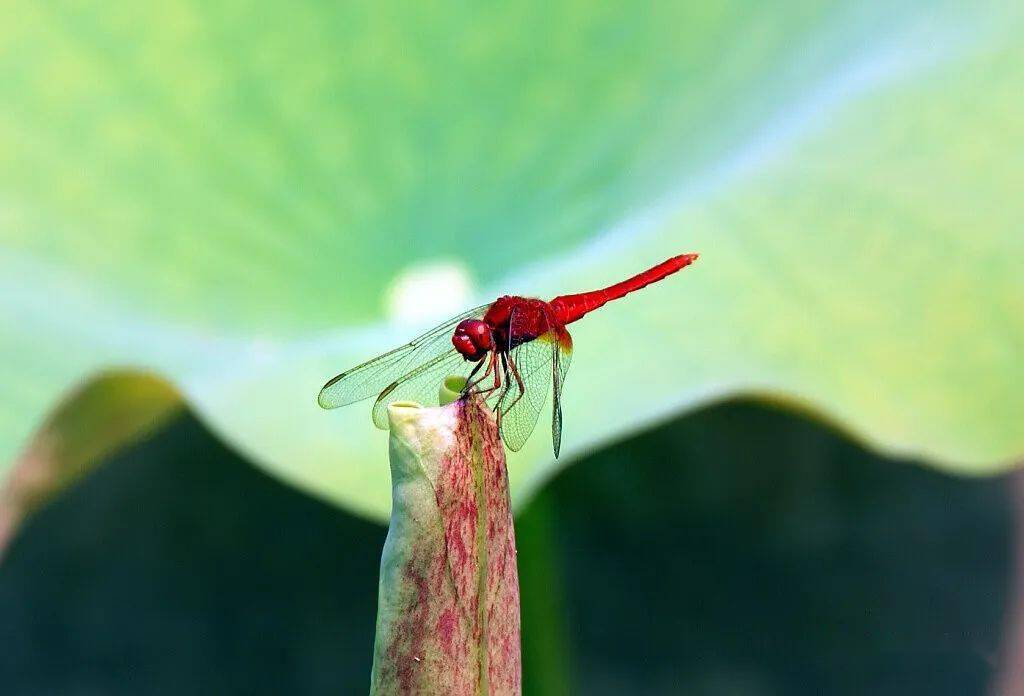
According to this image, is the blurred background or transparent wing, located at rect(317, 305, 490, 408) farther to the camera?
the blurred background

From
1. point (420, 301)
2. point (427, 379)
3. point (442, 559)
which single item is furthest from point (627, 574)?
point (442, 559)

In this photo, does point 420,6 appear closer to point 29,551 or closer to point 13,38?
point 13,38

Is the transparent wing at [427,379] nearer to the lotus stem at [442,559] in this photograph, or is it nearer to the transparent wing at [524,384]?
the transparent wing at [524,384]

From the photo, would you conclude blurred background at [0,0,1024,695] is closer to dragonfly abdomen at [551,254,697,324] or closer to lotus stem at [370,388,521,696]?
dragonfly abdomen at [551,254,697,324]

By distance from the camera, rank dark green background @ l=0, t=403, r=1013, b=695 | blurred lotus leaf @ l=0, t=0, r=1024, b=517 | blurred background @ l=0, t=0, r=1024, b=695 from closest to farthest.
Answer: blurred lotus leaf @ l=0, t=0, r=1024, b=517 → blurred background @ l=0, t=0, r=1024, b=695 → dark green background @ l=0, t=403, r=1013, b=695

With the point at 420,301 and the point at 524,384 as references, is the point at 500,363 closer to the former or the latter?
the point at 524,384

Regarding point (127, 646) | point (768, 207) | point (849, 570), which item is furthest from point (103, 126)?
point (849, 570)

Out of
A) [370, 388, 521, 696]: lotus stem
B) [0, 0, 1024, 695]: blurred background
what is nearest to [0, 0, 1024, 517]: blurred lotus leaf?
[0, 0, 1024, 695]: blurred background

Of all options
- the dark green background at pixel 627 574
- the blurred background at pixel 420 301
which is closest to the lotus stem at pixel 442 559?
the blurred background at pixel 420 301
